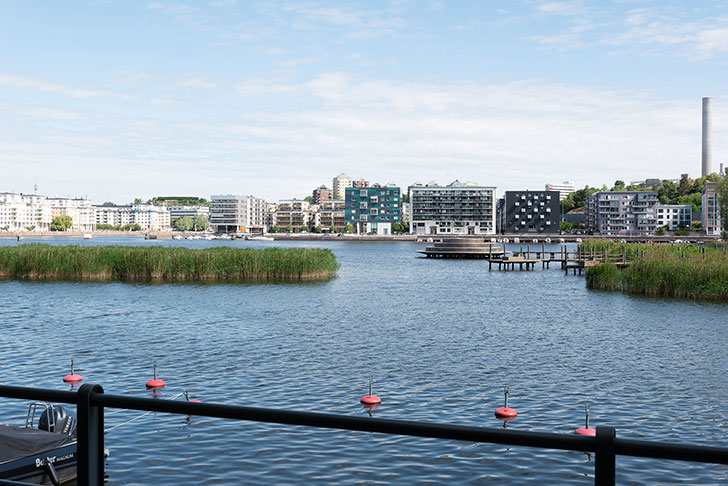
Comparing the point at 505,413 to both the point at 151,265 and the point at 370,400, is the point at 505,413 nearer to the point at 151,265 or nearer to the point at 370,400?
the point at 370,400

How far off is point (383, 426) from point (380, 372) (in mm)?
19222

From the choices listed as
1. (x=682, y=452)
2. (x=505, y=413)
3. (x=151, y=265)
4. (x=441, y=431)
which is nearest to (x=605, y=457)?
(x=682, y=452)

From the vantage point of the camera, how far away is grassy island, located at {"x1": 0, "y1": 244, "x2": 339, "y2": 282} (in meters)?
56.7

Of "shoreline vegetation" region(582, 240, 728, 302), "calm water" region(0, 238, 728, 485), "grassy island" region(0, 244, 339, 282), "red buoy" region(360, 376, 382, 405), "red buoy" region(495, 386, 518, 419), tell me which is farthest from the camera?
"grassy island" region(0, 244, 339, 282)

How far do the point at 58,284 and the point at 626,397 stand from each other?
46582mm

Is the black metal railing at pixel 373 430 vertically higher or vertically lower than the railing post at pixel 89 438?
higher

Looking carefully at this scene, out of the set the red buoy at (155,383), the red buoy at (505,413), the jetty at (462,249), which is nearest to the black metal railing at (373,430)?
the red buoy at (505,413)

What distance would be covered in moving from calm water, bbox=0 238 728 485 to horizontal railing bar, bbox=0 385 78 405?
9.39 meters

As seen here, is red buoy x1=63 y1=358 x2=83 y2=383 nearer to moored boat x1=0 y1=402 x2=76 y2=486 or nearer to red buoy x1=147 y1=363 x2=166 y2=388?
red buoy x1=147 y1=363 x2=166 y2=388

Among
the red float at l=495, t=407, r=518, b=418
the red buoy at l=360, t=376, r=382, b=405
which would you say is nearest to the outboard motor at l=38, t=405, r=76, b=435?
the red buoy at l=360, t=376, r=382, b=405

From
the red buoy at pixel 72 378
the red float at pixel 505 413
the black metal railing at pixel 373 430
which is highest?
the black metal railing at pixel 373 430

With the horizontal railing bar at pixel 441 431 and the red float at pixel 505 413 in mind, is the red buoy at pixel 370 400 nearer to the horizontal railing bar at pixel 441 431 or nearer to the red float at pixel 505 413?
the red float at pixel 505 413

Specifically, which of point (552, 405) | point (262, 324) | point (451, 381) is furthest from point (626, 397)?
point (262, 324)

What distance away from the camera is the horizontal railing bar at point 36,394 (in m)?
3.74
